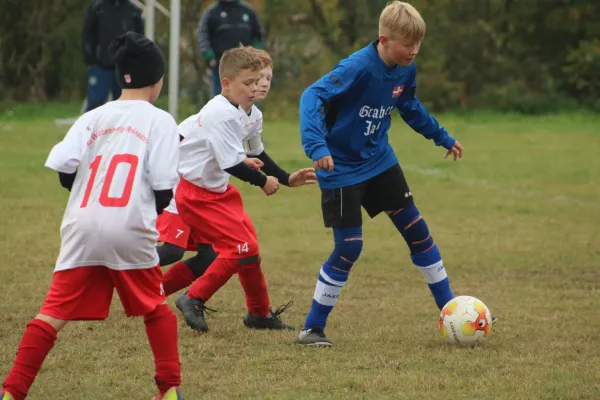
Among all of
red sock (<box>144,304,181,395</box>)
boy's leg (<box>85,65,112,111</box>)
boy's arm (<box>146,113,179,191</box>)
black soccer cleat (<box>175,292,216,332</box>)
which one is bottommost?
boy's leg (<box>85,65,112,111</box>)

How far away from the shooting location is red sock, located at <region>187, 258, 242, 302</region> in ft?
19.1

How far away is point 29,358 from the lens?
412 centimetres

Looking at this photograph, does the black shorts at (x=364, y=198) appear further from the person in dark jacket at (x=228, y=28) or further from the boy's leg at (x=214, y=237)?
the person in dark jacket at (x=228, y=28)

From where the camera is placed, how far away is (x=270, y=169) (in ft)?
20.0

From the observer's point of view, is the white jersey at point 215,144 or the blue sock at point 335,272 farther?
the white jersey at point 215,144

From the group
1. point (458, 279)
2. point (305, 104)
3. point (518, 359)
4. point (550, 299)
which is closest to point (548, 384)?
point (518, 359)

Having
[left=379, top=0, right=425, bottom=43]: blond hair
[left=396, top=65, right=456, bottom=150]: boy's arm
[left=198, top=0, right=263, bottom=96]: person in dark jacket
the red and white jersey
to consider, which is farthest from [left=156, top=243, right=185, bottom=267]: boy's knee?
[left=198, top=0, right=263, bottom=96]: person in dark jacket

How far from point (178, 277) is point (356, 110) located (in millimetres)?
1471

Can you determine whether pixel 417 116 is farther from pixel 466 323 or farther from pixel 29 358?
pixel 29 358

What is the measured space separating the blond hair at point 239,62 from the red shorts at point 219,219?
2.15 feet

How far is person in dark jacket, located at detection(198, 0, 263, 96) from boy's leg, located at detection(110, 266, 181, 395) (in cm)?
1061

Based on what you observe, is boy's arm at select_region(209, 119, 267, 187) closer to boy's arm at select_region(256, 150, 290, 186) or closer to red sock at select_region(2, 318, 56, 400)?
boy's arm at select_region(256, 150, 290, 186)

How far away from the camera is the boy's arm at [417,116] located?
5879 millimetres

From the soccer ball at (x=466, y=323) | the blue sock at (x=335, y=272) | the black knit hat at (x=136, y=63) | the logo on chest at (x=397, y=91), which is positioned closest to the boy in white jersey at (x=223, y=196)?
the blue sock at (x=335, y=272)
